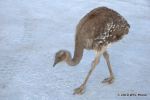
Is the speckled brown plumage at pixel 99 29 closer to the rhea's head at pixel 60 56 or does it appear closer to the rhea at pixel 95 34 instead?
the rhea at pixel 95 34

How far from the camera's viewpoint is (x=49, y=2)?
855 centimetres

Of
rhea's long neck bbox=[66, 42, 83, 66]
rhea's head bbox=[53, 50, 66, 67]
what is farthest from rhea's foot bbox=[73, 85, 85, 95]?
rhea's head bbox=[53, 50, 66, 67]

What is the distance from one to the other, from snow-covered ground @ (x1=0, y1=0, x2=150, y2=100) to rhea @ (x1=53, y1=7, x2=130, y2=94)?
0.38m

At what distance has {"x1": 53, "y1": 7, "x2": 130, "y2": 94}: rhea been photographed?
5160 millimetres

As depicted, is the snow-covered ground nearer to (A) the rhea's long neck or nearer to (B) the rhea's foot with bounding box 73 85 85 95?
(B) the rhea's foot with bounding box 73 85 85 95

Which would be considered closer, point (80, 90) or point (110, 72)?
point (80, 90)

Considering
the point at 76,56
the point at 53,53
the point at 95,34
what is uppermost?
the point at 95,34

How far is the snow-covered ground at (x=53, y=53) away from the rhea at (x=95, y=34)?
38 centimetres

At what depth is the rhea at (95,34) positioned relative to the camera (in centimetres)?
516

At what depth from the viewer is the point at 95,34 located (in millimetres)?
5168

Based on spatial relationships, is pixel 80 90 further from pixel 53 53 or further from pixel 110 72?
pixel 53 53

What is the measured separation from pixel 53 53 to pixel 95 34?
1.35 m

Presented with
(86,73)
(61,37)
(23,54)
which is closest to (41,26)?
(61,37)

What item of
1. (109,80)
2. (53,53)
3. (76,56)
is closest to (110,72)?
(109,80)
